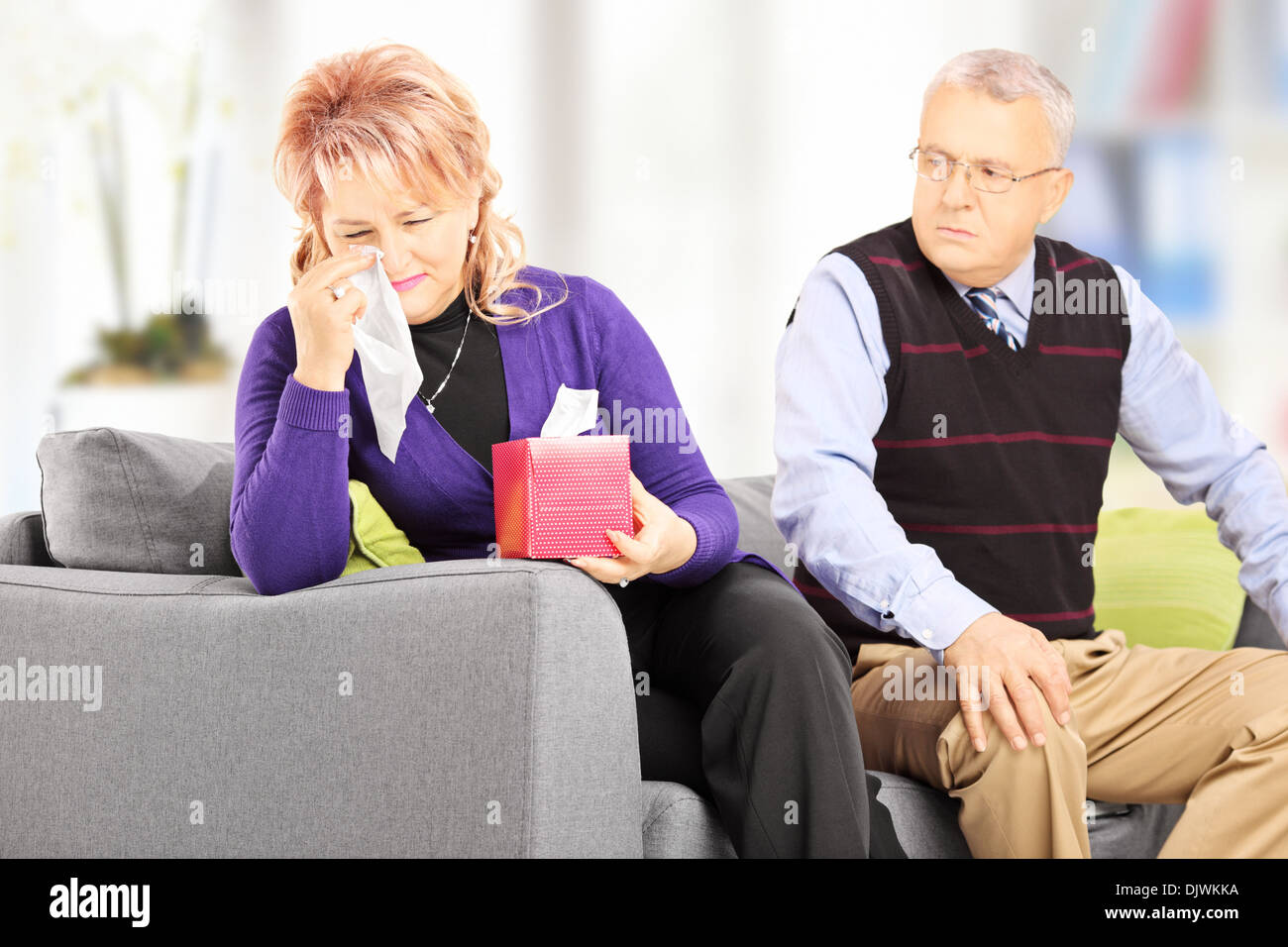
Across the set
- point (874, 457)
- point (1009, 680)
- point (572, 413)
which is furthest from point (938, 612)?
point (572, 413)

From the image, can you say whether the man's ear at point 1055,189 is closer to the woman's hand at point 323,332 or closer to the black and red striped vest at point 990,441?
the black and red striped vest at point 990,441

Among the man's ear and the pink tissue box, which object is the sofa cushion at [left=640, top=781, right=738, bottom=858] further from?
the man's ear

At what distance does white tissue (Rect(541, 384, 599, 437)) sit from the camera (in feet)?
4.41

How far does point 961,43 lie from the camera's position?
10.8 ft

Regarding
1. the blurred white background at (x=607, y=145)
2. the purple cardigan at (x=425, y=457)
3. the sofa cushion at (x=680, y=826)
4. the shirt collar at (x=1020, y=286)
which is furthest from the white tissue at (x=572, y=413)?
the blurred white background at (x=607, y=145)

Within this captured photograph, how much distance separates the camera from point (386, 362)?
1384 mm

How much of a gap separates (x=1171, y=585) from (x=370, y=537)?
1301mm

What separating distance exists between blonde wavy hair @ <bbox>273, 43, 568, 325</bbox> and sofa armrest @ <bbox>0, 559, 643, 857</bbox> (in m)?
0.45

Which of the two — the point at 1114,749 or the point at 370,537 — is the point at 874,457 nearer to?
the point at 1114,749

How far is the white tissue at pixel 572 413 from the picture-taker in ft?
4.41

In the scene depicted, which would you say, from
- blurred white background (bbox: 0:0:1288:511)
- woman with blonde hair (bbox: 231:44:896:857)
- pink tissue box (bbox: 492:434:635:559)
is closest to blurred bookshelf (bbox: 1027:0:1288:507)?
blurred white background (bbox: 0:0:1288:511)
